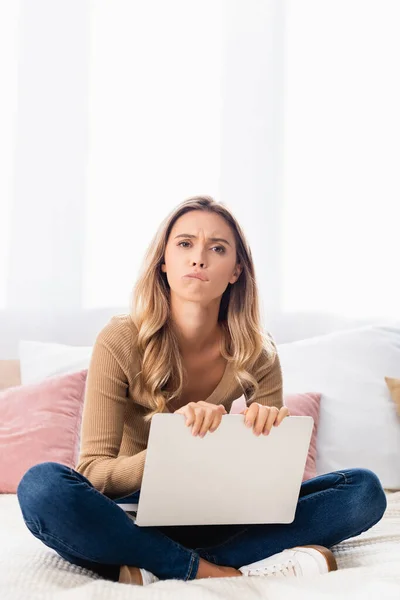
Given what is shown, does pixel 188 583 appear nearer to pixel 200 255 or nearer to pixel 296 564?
pixel 296 564

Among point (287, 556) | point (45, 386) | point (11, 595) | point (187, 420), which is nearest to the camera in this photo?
point (11, 595)

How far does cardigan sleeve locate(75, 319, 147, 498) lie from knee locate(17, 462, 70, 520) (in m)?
0.12

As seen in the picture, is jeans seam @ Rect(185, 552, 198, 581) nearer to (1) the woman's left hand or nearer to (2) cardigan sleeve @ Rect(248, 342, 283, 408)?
(1) the woman's left hand

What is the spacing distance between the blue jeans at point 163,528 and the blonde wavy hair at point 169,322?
0.23 metres

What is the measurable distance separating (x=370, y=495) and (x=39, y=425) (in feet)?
3.14

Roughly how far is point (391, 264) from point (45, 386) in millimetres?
1243

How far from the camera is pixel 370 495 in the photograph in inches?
56.0

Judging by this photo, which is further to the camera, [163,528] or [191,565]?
[163,528]

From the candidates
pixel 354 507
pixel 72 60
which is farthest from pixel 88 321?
pixel 354 507

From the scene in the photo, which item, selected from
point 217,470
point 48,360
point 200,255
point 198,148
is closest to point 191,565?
point 217,470

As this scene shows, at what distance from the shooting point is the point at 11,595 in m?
1.04

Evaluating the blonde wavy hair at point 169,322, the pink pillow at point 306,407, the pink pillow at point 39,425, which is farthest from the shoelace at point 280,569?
the pink pillow at point 39,425

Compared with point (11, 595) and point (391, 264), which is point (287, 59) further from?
point (11, 595)

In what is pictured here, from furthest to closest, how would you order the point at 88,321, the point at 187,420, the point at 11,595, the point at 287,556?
the point at 88,321
the point at 287,556
the point at 187,420
the point at 11,595
